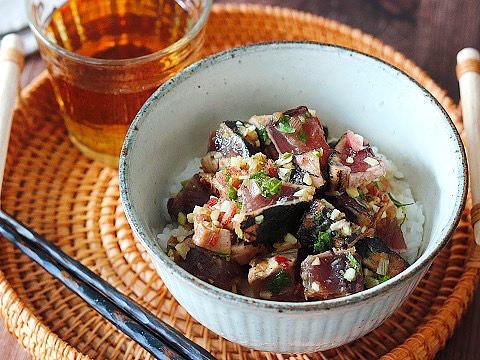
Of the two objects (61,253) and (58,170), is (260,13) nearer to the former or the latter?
(58,170)

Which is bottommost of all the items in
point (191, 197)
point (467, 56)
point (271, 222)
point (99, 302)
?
point (99, 302)

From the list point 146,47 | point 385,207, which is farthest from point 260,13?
point 385,207

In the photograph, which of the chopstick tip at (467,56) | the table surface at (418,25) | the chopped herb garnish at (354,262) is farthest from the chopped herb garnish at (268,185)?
the table surface at (418,25)

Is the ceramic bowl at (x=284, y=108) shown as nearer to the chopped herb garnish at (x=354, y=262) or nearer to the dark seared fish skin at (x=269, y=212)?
the chopped herb garnish at (x=354, y=262)

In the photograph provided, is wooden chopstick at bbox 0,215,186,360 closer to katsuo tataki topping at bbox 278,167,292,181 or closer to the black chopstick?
the black chopstick

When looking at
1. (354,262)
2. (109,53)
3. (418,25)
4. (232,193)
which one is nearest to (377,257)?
(354,262)

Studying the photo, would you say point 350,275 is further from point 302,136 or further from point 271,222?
point 302,136
